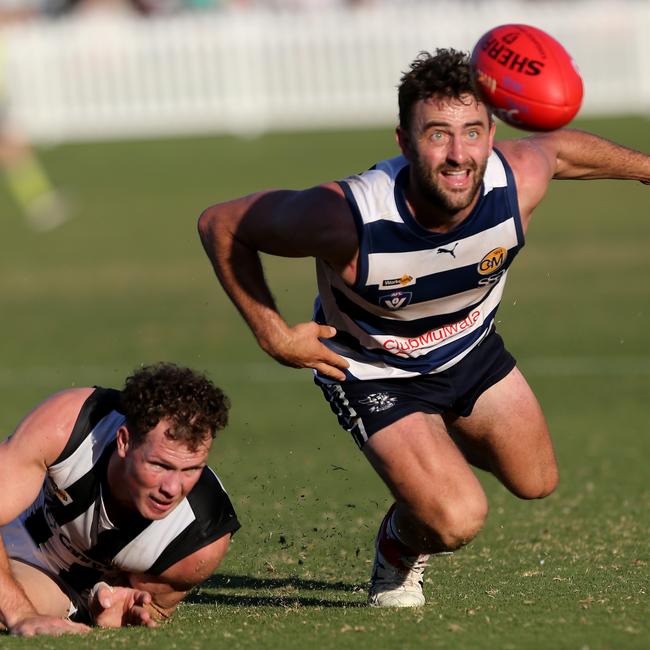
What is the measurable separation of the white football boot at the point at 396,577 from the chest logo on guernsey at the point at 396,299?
111cm

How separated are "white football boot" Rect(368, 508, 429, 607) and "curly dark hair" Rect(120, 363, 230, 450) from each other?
1.15m

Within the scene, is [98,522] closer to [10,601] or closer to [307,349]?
[10,601]

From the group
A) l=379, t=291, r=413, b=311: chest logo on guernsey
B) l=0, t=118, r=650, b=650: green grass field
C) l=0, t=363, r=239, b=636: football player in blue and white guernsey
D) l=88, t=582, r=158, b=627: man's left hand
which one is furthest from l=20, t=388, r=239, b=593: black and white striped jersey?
l=379, t=291, r=413, b=311: chest logo on guernsey

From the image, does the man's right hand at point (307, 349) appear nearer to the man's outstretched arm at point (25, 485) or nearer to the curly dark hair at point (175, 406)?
the curly dark hair at point (175, 406)

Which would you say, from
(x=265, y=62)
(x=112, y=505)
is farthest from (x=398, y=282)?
(x=265, y=62)

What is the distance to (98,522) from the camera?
247 inches

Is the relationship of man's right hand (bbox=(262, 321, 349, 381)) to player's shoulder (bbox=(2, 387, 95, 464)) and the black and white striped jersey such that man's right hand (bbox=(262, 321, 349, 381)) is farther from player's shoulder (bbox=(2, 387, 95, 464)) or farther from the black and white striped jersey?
player's shoulder (bbox=(2, 387, 95, 464))

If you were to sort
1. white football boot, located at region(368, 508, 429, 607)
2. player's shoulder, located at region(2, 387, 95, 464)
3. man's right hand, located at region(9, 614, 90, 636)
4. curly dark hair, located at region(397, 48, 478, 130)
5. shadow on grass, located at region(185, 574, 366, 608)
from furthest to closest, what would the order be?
shadow on grass, located at region(185, 574, 366, 608)
white football boot, located at region(368, 508, 429, 607)
curly dark hair, located at region(397, 48, 478, 130)
player's shoulder, located at region(2, 387, 95, 464)
man's right hand, located at region(9, 614, 90, 636)

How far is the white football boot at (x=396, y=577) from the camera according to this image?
Result: 6648 mm

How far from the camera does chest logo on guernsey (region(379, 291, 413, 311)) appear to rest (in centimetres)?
654

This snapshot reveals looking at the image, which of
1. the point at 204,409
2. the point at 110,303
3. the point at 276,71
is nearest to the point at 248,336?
the point at 110,303

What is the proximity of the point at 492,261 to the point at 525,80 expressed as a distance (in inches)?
31.9

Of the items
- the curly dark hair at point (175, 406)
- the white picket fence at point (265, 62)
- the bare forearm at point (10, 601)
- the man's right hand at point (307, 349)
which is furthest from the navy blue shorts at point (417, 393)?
the white picket fence at point (265, 62)

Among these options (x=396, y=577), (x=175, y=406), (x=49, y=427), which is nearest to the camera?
(x=175, y=406)
